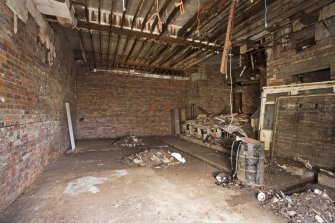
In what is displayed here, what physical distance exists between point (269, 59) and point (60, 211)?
5617 mm

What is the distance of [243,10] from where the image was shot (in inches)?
150

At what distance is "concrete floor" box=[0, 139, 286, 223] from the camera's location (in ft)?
7.26

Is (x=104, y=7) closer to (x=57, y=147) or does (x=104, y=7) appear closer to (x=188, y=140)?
(x=57, y=147)

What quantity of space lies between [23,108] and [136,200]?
2099mm

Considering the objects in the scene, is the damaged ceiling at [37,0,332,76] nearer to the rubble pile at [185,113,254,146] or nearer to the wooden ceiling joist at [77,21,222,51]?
the wooden ceiling joist at [77,21,222,51]

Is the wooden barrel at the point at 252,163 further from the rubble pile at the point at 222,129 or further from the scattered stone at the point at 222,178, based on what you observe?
the rubble pile at the point at 222,129

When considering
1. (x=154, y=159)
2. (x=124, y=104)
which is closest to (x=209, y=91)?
(x=124, y=104)

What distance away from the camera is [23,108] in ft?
9.20

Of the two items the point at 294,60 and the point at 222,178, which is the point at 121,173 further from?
the point at 294,60

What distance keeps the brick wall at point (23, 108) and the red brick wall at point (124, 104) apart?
3415mm

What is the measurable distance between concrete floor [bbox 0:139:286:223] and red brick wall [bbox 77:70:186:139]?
4110 millimetres

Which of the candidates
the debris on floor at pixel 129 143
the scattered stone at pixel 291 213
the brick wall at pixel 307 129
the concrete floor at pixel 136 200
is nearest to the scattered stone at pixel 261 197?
the concrete floor at pixel 136 200

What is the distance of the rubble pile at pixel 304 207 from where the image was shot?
2137 mm

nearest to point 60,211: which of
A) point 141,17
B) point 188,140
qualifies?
point 141,17
